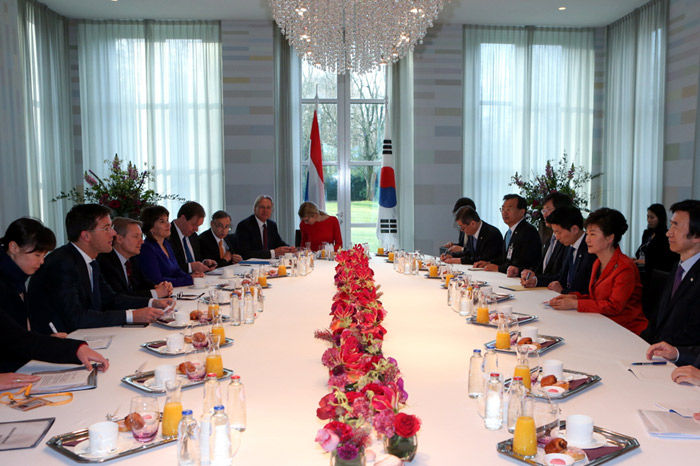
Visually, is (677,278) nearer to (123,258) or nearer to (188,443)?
(188,443)

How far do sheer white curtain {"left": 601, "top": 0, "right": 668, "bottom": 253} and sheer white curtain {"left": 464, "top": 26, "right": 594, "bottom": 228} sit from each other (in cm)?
42

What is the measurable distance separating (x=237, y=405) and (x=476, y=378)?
810mm

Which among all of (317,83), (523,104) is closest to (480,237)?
(523,104)

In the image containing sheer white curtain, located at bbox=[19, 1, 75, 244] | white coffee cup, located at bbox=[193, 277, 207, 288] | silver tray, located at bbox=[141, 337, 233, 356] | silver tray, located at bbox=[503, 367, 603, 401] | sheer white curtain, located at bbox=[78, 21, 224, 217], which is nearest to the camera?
silver tray, located at bbox=[503, 367, 603, 401]

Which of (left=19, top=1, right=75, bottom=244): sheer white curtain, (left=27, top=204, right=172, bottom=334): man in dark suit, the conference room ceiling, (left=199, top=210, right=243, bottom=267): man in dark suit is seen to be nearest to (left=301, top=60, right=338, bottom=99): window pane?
the conference room ceiling

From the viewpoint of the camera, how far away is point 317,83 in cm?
904

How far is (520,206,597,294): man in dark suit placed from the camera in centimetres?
406

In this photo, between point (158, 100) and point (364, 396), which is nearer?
point (364, 396)

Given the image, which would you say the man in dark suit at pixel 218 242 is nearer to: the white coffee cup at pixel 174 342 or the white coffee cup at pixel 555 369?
the white coffee cup at pixel 174 342

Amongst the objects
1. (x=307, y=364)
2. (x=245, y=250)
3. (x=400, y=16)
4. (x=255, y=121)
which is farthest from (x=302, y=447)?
→ (x=255, y=121)

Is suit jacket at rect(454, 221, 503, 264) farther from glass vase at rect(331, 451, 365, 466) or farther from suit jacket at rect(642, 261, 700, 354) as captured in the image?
glass vase at rect(331, 451, 365, 466)

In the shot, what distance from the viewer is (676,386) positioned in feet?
7.16

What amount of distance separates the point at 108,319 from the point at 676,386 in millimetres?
2619

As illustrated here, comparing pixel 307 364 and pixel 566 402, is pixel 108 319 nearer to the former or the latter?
pixel 307 364
